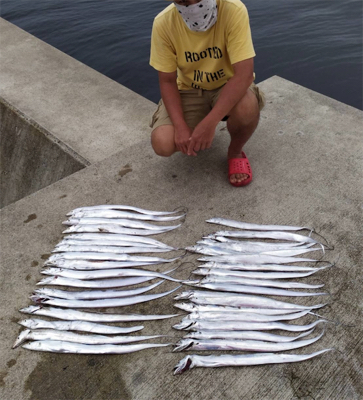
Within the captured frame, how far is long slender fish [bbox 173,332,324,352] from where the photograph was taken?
2281 mm

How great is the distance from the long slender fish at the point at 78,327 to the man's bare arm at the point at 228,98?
156 cm

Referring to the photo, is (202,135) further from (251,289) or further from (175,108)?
(251,289)

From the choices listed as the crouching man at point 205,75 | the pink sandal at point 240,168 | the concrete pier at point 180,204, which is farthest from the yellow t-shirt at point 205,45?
the concrete pier at point 180,204

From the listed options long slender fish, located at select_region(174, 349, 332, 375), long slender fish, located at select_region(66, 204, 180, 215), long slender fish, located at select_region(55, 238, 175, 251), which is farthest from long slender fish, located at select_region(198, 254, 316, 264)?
long slender fish, located at select_region(174, 349, 332, 375)

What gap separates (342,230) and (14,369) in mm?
2446

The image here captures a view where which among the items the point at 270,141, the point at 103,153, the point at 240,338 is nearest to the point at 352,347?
the point at 240,338

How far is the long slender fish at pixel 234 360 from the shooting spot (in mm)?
2219

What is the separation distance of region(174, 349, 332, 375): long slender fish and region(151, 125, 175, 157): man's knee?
1.79m

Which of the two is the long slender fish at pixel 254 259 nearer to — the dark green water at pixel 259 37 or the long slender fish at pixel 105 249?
the long slender fish at pixel 105 249

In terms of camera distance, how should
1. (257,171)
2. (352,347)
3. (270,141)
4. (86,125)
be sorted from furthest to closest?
(86,125) < (270,141) < (257,171) < (352,347)

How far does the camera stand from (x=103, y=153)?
13.7ft

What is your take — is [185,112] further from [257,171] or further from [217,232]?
[217,232]

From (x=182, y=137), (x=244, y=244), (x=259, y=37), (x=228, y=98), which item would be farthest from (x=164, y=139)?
(x=259, y=37)

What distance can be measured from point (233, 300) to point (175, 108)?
5.57 ft
